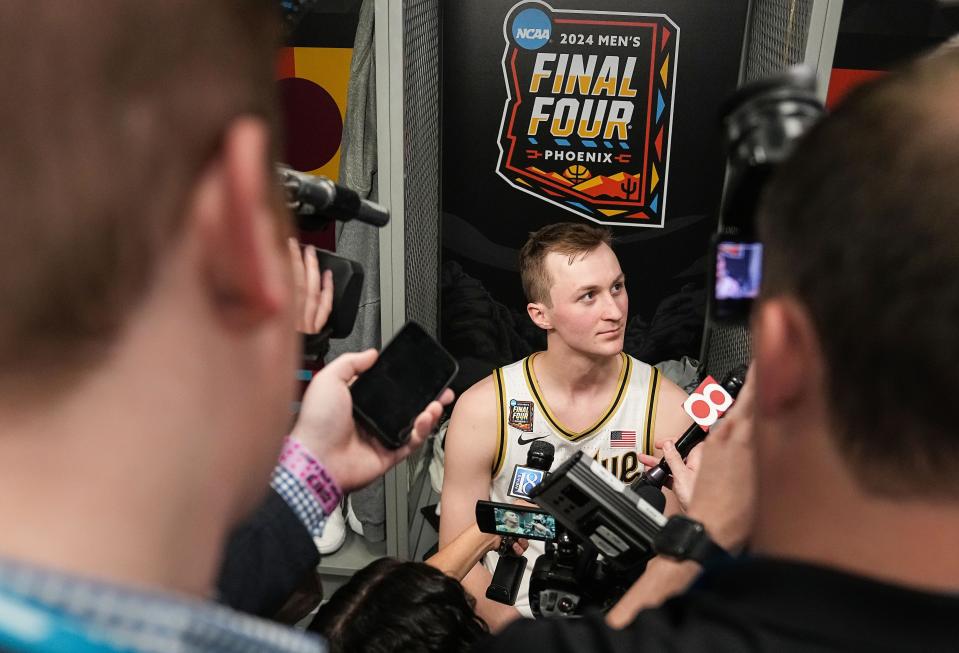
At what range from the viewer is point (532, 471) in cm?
180

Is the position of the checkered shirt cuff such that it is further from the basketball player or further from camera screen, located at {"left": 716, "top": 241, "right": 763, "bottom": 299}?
the basketball player

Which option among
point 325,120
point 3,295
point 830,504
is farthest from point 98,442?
point 325,120

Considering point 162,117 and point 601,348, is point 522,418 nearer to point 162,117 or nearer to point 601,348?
point 601,348

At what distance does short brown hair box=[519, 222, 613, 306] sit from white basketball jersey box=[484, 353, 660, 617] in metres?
0.29

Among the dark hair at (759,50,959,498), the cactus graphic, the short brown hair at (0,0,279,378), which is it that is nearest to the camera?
the short brown hair at (0,0,279,378)

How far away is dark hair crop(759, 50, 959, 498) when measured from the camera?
1.64ft

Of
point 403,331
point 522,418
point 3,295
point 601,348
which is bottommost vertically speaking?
point 522,418

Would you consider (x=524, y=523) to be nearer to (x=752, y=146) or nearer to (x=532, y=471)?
(x=532, y=471)

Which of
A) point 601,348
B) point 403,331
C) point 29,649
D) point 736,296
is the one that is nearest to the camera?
point 29,649

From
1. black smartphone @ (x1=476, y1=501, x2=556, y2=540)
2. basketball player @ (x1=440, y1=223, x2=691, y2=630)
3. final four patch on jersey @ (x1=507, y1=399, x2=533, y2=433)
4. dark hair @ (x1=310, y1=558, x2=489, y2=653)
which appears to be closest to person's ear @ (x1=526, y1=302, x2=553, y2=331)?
basketball player @ (x1=440, y1=223, x2=691, y2=630)

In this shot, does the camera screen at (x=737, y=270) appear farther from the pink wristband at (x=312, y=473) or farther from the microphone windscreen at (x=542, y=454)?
the microphone windscreen at (x=542, y=454)

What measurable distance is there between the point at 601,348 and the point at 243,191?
83.1 inches

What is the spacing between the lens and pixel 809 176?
571 millimetres

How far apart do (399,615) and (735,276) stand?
0.84m
